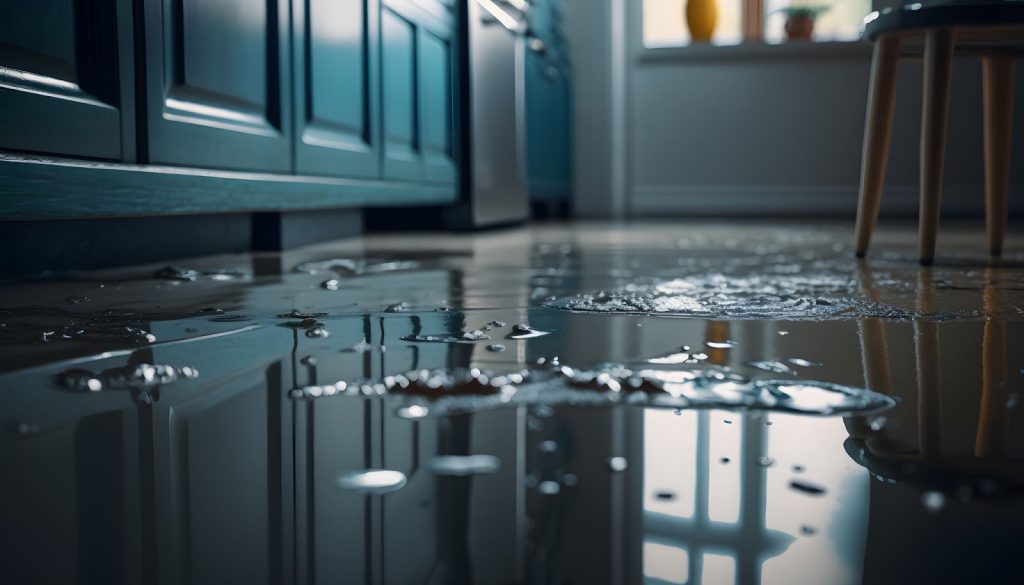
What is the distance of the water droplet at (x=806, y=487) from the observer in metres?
0.44

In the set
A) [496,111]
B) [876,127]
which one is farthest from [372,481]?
[496,111]

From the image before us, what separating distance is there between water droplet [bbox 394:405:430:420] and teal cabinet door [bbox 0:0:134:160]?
707mm

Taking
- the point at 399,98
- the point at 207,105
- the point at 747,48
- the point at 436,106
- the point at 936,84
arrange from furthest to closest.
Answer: the point at 747,48 → the point at 436,106 → the point at 399,98 → the point at 936,84 → the point at 207,105

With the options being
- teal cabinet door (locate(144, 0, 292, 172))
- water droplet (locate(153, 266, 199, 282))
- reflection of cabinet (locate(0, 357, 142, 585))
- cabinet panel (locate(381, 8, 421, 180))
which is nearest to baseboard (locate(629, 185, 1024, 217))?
cabinet panel (locate(381, 8, 421, 180))

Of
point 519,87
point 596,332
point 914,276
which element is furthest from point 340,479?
point 519,87

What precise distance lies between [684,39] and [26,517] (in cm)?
490

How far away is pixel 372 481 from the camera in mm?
453

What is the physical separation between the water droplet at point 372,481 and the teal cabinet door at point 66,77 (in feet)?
2.62

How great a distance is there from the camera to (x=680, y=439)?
52 centimetres

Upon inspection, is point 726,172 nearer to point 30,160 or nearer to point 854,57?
point 854,57

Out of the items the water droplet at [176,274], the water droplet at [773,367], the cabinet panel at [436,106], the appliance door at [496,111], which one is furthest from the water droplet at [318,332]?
the appliance door at [496,111]

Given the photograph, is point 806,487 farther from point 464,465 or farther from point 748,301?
point 748,301

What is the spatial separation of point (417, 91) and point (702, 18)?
2717 mm

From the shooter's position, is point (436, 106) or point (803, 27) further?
point (803, 27)
